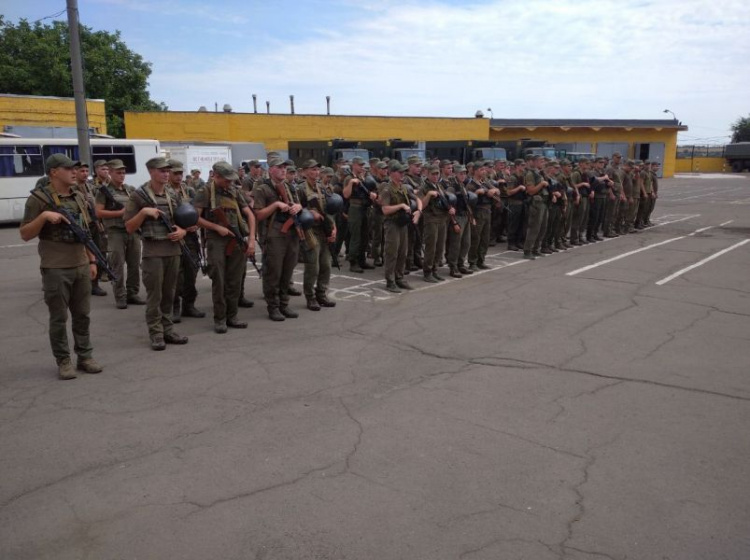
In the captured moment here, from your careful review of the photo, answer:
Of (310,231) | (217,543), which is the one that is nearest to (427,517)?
(217,543)

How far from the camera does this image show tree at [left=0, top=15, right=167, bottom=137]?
36469 mm

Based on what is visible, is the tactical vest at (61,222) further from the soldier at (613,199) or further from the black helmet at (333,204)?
the soldier at (613,199)

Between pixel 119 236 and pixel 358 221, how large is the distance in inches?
168

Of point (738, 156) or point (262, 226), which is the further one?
point (738, 156)

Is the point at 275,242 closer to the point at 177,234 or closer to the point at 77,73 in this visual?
the point at 177,234

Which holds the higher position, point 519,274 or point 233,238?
point 233,238

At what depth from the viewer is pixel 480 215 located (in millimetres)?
11266

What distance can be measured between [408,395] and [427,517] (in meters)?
1.85

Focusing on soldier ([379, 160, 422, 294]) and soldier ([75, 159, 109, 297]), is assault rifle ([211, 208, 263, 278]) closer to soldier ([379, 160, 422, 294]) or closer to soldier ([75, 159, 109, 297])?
soldier ([75, 159, 109, 297])

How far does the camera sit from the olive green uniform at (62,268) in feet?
17.9

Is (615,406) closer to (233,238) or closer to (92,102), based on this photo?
(233,238)

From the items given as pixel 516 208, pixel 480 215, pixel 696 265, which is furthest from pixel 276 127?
pixel 696 265

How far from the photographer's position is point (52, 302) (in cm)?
554

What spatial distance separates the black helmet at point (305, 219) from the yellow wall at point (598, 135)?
4225cm
